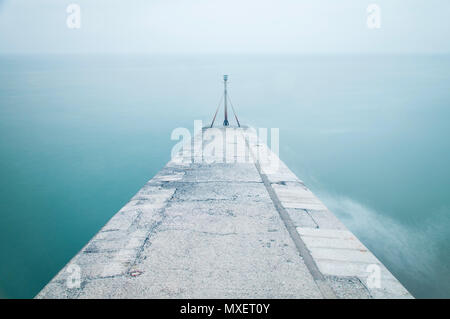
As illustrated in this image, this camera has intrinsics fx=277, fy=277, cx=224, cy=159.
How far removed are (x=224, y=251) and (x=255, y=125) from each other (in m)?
18.8

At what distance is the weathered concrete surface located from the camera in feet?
9.36

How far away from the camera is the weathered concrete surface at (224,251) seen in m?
2.85

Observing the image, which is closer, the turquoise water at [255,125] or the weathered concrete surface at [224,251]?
the weathered concrete surface at [224,251]

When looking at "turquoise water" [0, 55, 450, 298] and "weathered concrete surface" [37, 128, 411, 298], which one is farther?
"turquoise water" [0, 55, 450, 298]

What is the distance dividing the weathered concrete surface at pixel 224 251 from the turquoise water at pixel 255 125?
425cm

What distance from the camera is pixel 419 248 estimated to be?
25.0 ft

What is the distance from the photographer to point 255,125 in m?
21.8

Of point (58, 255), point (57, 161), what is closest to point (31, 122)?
point (57, 161)

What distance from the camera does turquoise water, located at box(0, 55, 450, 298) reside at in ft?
25.7

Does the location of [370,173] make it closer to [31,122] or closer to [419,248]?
[419,248]

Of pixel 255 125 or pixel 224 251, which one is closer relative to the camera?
pixel 224 251

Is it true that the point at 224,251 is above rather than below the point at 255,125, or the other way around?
below

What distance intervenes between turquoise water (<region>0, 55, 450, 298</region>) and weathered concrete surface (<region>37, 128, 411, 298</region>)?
425cm

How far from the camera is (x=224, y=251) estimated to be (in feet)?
11.3
